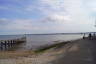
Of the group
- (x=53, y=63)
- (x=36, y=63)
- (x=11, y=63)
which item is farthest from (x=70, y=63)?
(x=11, y=63)

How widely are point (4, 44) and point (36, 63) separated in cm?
3460

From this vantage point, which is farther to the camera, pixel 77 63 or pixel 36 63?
pixel 36 63

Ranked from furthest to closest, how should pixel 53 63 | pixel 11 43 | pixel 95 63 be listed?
pixel 11 43
pixel 53 63
pixel 95 63

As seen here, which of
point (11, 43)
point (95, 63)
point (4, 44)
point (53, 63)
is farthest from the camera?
point (11, 43)

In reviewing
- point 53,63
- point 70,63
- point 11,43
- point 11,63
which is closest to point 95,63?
point 70,63

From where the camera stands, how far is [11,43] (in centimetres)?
5116

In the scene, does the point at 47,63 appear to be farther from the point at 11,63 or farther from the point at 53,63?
the point at 11,63

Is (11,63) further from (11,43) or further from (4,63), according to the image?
(11,43)

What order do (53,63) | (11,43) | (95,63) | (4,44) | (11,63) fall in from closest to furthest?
1. (95,63)
2. (53,63)
3. (11,63)
4. (4,44)
5. (11,43)

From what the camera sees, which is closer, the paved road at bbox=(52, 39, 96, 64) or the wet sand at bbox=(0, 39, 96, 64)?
the paved road at bbox=(52, 39, 96, 64)

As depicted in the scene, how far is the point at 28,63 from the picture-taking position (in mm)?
13578

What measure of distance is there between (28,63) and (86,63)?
4.39m

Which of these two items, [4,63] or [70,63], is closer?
[70,63]

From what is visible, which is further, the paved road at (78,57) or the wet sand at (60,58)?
the wet sand at (60,58)
